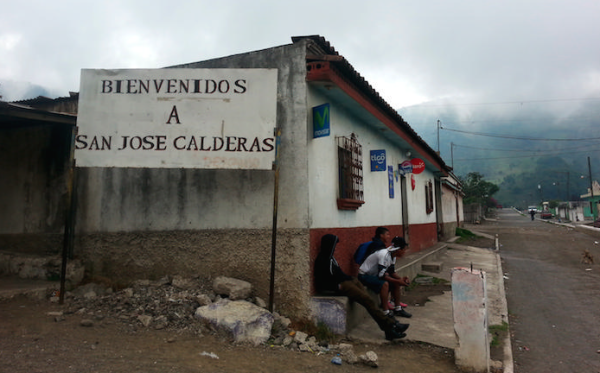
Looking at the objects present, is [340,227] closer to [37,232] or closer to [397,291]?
[397,291]

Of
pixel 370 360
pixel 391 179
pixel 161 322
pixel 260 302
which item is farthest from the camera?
pixel 391 179

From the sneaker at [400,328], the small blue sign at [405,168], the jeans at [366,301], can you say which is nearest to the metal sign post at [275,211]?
the jeans at [366,301]

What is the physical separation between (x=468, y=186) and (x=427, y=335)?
51414 millimetres

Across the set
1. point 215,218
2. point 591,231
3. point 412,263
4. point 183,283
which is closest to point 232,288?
point 183,283

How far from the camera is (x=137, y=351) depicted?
412 centimetres

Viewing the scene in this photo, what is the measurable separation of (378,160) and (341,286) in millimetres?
3613

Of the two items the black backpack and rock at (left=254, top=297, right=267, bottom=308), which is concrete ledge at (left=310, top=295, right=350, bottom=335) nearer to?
rock at (left=254, top=297, right=267, bottom=308)

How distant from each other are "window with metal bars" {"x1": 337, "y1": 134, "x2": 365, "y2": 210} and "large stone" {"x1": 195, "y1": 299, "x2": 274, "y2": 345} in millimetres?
2312

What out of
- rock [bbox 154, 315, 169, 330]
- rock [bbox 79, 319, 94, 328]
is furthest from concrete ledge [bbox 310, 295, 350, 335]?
rock [bbox 79, 319, 94, 328]

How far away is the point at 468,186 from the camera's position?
52188mm

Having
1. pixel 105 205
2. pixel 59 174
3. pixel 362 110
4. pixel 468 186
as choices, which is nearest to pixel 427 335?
pixel 362 110

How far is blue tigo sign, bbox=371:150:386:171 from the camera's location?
8086 millimetres

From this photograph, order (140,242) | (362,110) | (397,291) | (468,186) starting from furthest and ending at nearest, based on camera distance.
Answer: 1. (468,186)
2. (362,110)
3. (397,291)
4. (140,242)

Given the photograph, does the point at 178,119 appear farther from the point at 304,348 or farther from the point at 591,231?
the point at 591,231
